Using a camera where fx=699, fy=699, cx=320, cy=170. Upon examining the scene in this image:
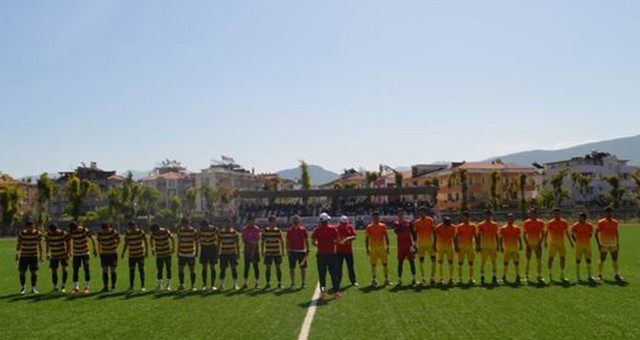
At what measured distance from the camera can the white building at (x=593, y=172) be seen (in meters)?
122

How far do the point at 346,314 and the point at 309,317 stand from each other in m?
0.74

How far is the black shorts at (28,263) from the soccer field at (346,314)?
2.22 ft

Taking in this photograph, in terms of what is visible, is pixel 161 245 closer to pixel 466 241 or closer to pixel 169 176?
pixel 466 241

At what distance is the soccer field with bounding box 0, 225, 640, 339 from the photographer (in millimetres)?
11203

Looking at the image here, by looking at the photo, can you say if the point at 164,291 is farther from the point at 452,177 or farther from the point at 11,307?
the point at 452,177

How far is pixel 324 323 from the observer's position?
40.0 feet

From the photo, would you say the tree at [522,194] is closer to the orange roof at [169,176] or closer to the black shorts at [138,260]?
the black shorts at [138,260]

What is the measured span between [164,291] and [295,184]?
158 meters

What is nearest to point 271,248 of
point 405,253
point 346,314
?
point 405,253

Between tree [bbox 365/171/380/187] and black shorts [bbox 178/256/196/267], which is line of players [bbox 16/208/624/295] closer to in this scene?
black shorts [bbox 178/256/196/267]

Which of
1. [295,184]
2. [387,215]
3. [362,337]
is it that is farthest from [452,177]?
[362,337]

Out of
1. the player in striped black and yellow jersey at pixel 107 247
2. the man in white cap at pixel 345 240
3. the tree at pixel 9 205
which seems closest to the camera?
the man in white cap at pixel 345 240

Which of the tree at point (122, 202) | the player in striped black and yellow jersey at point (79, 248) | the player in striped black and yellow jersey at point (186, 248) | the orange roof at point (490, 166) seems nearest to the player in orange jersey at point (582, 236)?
the player in striped black and yellow jersey at point (186, 248)

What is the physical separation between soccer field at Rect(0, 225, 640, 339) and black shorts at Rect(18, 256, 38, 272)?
26.6 inches
